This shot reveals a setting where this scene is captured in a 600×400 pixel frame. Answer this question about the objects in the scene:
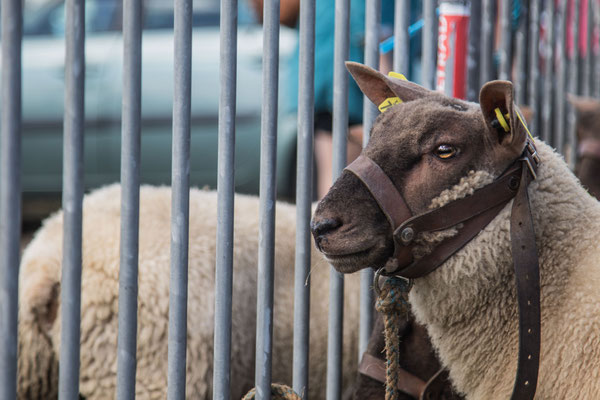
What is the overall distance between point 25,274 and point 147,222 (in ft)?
1.43

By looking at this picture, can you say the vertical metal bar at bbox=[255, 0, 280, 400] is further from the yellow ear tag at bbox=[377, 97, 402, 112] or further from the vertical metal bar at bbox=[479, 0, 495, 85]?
the vertical metal bar at bbox=[479, 0, 495, 85]

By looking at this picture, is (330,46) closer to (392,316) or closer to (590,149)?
(590,149)

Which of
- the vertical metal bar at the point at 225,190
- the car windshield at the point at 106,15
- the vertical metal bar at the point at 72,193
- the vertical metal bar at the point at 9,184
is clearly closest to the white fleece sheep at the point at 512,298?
the vertical metal bar at the point at 225,190

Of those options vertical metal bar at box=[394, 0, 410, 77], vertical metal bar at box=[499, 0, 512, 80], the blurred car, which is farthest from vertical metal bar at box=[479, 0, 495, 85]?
the blurred car

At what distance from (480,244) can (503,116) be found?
0.29 meters

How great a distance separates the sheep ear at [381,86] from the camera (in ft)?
6.15

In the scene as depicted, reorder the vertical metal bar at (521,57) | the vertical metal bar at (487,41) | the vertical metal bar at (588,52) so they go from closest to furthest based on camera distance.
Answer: the vertical metal bar at (487,41)
the vertical metal bar at (521,57)
the vertical metal bar at (588,52)

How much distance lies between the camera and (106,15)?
5.74 metres

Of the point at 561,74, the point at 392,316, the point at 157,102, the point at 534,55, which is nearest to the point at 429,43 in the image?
the point at 392,316

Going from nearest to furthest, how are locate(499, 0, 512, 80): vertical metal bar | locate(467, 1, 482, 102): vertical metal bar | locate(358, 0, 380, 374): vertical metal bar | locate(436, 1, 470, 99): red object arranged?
locate(358, 0, 380, 374): vertical metal bar → locate(436, 1, 470, 99): red object → locate(467, 1, 482, 102): vertical metal bar → locate(499, 0, 512, 80): vertical metal bar

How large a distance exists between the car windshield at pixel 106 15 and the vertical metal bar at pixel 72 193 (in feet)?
13.1

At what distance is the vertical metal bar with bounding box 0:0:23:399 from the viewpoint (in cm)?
151

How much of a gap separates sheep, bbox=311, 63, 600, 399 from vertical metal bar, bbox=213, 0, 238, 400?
0.23 m

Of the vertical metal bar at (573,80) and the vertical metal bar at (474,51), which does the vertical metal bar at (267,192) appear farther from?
the vertical metal bar at (573,80)
